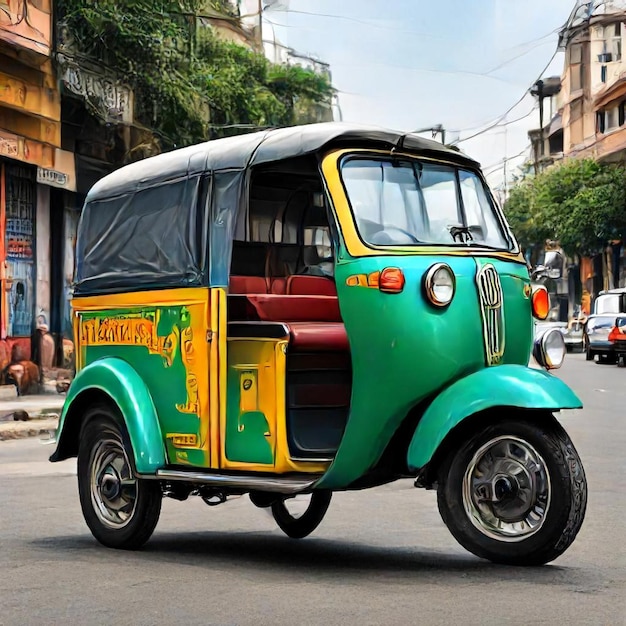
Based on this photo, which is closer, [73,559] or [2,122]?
[73,559]

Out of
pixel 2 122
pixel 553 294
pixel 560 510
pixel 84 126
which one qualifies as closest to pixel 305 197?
pixel 560 510

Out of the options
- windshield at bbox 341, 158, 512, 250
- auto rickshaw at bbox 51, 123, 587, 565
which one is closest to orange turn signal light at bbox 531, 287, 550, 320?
auto rickshaw at bbox 51, 123, 587, 565

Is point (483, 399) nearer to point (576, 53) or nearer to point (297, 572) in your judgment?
point (297, 572)

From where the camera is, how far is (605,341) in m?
37.8

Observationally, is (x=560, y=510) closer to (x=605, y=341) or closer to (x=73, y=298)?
(x=73, y=298)

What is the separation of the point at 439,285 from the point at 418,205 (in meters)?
0.70

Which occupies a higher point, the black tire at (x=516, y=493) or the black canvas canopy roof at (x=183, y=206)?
the black canvas canopy roof at (x=183, y=206)

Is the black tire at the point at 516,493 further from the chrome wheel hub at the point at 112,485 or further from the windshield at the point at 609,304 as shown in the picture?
the windshield at the point at 609,304

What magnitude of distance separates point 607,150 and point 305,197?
55.6 meters

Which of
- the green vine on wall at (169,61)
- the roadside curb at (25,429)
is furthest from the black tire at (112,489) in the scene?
the green vine on wall at (169,61)

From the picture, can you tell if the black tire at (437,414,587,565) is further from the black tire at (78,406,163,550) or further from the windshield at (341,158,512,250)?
the black tire at (78,406,163,550)

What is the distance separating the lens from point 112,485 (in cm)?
771

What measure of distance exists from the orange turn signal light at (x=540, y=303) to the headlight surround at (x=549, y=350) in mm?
116

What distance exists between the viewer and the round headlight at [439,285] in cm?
627
